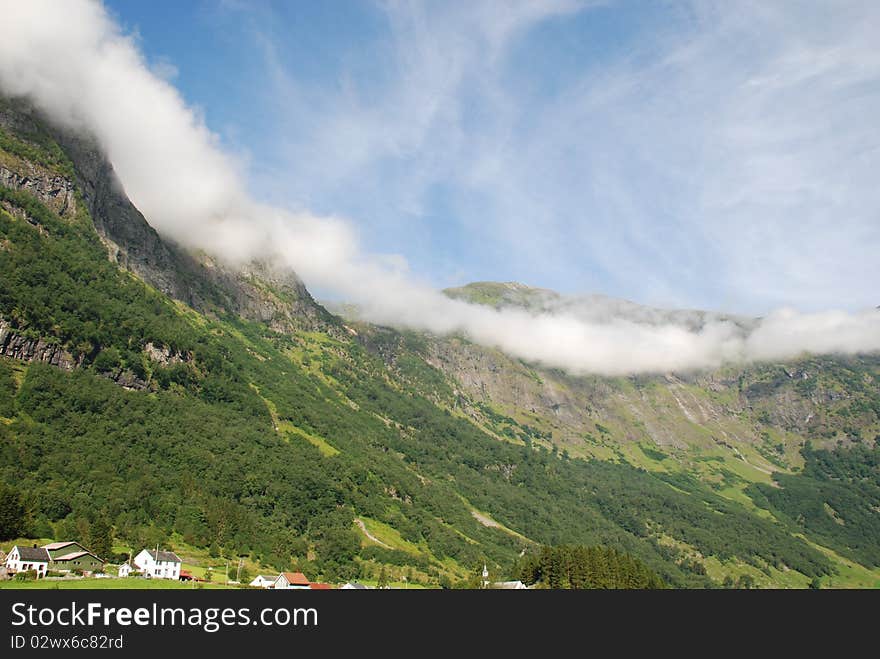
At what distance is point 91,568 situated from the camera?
125312 millimetres

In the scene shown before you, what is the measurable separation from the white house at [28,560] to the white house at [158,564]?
818 inches

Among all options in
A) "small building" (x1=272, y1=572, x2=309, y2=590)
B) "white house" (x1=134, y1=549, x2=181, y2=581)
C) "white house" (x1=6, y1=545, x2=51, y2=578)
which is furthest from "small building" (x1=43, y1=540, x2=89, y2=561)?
"small building" (x1=272, y1=572, x2=309, y2=590)

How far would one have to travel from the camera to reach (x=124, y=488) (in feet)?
572

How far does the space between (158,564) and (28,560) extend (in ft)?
85.3

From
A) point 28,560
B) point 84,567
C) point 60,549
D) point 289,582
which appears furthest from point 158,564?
point 289,582

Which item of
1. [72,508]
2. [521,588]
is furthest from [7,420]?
[521,588]

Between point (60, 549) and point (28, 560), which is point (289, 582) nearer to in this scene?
point (60, 549)

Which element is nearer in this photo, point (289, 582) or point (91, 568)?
point (91, 568)

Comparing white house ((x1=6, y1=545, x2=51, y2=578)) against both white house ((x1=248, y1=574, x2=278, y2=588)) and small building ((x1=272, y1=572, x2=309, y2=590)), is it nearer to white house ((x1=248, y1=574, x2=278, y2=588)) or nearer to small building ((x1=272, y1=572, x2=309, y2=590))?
white house ((x1=248, y1=574, x2=278, y2=588))

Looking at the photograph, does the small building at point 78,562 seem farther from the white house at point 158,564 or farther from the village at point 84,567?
the white house at point 158,564

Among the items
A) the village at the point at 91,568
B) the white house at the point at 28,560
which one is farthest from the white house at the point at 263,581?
the white house at the point at 28,560
